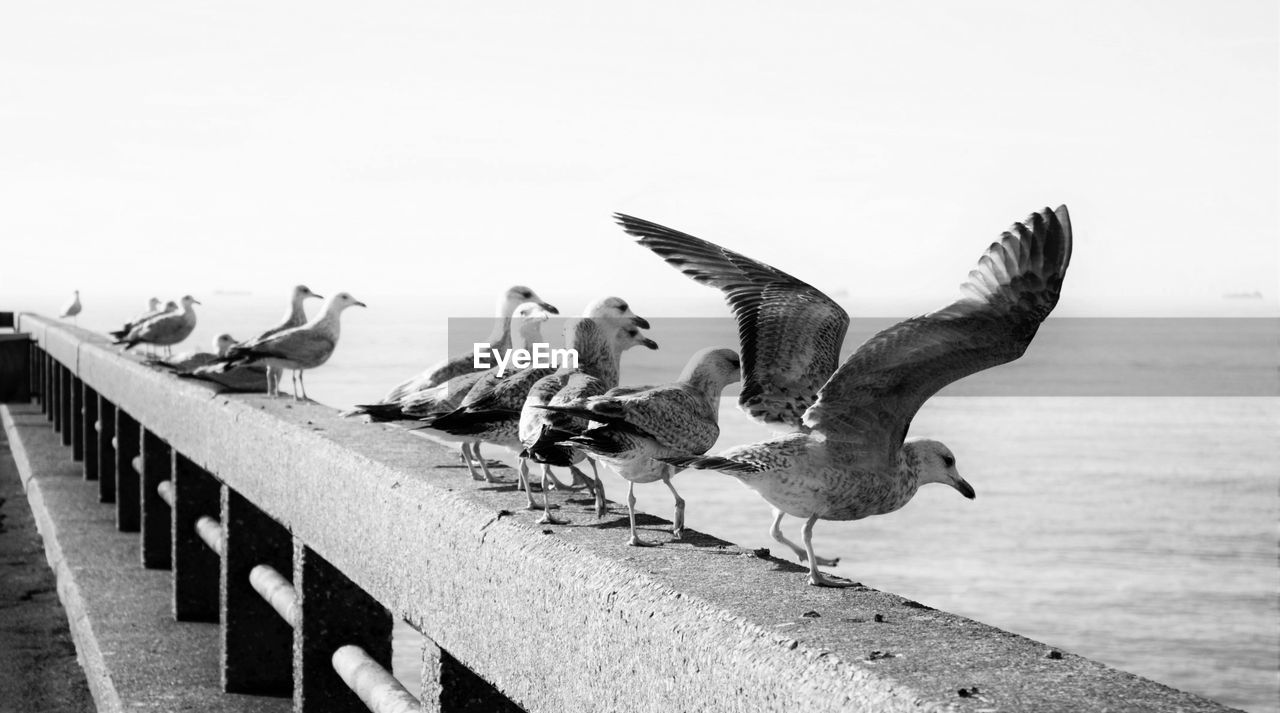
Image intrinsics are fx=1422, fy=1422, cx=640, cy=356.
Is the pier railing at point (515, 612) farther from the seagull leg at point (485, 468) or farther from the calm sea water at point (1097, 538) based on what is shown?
the calm sea water at point (1097, 538)

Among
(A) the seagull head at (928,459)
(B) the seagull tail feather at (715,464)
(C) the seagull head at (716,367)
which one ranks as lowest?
(A) the seagull head at (928,459)

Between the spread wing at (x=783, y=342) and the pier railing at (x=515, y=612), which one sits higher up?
the spread wing at (x=783, y=342)

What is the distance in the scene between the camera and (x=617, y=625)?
2.03 metres

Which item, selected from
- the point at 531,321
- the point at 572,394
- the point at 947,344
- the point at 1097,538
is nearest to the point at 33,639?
the point at 531,321

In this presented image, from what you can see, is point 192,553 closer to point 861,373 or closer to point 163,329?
point 861,373

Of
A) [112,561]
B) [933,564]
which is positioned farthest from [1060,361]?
[112,561]

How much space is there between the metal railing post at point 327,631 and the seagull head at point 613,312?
1.09 m

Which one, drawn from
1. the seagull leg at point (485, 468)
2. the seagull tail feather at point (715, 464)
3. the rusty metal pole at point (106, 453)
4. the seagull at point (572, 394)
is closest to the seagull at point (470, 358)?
the seagull leg at point (485, 468)

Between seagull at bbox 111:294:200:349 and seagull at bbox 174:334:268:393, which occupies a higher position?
seagull at bbox 174:334:268:393

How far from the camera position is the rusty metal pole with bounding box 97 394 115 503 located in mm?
8680

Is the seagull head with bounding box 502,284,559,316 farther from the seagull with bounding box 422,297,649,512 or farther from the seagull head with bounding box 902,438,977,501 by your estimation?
the seagull head with bounding box 902,438,977,501

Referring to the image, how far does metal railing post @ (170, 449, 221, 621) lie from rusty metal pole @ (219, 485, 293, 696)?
99 cm

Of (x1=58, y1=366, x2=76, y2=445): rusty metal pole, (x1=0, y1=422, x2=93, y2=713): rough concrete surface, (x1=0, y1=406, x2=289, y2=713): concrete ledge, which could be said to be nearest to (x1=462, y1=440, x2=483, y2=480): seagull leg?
(x1=0, y1=406, x2=289, y2=713): concrete ledge

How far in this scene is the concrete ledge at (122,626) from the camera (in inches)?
169
